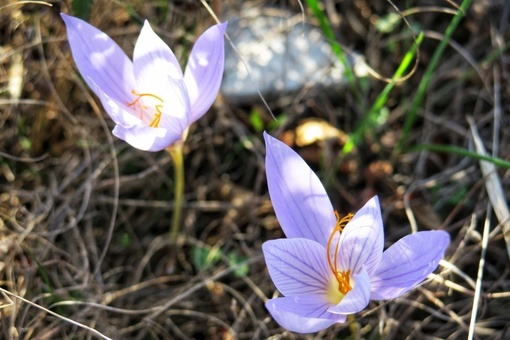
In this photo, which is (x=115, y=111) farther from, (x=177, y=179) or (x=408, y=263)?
(x=408, y=263)

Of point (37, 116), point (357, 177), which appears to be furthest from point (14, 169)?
point (357, 177)

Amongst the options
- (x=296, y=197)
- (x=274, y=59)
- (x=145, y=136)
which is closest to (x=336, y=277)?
(x=296, y=197)

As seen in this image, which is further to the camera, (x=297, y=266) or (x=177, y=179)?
(x=177, y=179)

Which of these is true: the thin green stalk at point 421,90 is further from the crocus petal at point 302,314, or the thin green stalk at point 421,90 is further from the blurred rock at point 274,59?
the crocus petal at point 302,314

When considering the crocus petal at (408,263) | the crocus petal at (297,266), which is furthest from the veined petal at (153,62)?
the crocus petal at (408,263)

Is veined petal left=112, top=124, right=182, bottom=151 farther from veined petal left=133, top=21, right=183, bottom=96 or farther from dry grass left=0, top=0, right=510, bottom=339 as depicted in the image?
dry grass left=0, top=0, right=510, bottom=339

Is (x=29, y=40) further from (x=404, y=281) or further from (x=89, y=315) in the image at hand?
(x=404, y=281)

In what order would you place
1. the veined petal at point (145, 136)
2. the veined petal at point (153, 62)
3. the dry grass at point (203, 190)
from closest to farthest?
1. the veined petal at point (145, 136)
2. the veined petal at point (153, 62)
3. the dry grass at point (203, 190)

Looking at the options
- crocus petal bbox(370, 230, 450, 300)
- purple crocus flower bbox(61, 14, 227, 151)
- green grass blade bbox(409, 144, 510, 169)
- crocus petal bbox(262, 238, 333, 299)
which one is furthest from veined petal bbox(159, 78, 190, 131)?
green grass blade bbox(409, 144, 510, 169)
